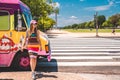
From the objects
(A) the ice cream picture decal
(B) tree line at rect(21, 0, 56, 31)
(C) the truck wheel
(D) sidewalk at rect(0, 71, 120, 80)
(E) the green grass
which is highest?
(B) tree line at rect(21, 0, 56, 31)

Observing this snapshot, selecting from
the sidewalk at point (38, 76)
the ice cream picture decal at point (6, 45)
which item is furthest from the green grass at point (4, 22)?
the sidewalk at point (38, 76)

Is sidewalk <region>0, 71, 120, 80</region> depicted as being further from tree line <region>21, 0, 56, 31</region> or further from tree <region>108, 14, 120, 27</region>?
tree <region>108, 14, 120, 27</region>

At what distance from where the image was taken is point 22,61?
998cm

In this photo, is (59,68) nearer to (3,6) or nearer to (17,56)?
(17,56)

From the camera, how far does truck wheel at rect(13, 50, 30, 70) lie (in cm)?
993

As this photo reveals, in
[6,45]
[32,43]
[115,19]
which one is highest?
[115,19]

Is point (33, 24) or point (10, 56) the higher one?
point (33, 24)

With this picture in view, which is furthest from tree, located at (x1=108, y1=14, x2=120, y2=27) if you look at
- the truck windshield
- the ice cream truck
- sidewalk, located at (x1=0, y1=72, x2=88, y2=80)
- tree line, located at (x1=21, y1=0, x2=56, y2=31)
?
sidewalk, located at (x1=0, y1=72, x2=88, y2=80)

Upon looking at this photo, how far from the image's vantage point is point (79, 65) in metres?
10.7

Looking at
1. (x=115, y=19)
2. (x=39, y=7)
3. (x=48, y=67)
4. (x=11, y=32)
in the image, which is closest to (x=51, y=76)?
(x=48, y=67)

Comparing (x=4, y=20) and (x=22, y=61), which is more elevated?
(x=4, y=20)

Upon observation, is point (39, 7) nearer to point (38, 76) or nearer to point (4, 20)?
point (4, 20)

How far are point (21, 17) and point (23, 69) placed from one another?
5.47 ft

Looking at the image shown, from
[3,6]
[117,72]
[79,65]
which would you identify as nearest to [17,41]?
[3,6]
